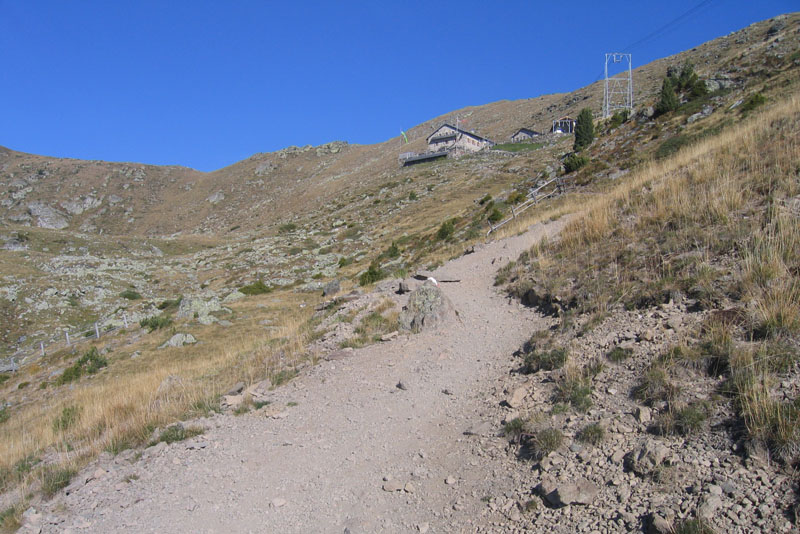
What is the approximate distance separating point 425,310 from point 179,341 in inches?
650

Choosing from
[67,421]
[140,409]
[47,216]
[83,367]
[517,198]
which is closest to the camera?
[140,409]

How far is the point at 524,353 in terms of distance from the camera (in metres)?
8.15

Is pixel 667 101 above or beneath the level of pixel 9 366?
above

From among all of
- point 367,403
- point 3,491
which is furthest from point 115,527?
point 367,403

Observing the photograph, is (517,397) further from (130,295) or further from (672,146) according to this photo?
(130,295)

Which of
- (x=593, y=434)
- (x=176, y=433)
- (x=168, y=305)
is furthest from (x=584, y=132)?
(x=176, y=433)

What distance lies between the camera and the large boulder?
423 inches

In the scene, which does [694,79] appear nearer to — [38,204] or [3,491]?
[3,491]

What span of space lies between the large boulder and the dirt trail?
153 centimetres

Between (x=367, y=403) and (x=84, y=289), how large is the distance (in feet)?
140

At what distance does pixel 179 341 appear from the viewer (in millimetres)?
22109

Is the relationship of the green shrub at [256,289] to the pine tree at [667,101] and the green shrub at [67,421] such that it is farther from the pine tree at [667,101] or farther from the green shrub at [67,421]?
the pine tree at [667,101]

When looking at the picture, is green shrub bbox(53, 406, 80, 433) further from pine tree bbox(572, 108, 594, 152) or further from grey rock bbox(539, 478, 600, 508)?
pine tree bbox(572, 108, 594, 152)

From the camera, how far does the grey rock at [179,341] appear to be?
72.3 ft
